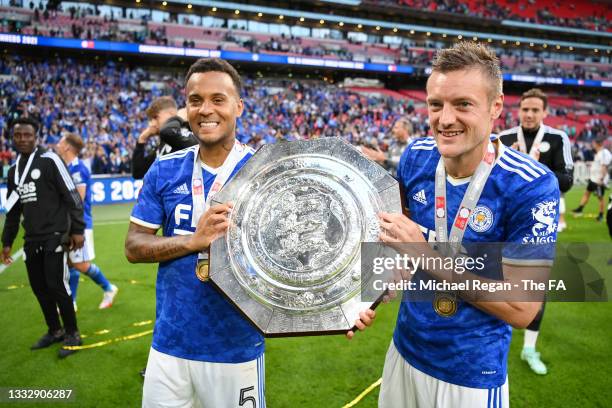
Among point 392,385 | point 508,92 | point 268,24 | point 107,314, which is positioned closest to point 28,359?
point 107,314

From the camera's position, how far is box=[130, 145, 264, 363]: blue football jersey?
1.84m

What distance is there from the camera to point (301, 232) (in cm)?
138

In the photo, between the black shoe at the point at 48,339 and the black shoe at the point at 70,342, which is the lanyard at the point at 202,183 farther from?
the black shoe at the point at 48,339

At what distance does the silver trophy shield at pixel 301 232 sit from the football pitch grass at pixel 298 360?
2191 millimetres

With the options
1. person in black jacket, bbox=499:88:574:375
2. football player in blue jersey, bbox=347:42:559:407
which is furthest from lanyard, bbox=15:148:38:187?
person in black jacket, bbox=499:88:574:375

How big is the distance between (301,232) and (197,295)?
0.71m

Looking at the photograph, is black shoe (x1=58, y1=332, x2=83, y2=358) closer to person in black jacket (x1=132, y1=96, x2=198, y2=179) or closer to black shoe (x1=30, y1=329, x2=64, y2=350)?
black shoe (x1=30, y1=329, x2=64, y2=350)

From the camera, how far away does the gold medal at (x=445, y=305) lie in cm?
155

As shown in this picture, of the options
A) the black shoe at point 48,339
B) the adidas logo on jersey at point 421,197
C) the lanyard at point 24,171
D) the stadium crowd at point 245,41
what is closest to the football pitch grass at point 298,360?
the black shoe at point 48,339

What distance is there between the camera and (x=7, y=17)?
2414 centimetres

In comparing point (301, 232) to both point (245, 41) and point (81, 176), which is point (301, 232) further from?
point (245, 41)

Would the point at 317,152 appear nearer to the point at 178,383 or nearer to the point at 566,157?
the point at 178,383

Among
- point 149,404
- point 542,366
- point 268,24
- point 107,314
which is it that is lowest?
point 107,314

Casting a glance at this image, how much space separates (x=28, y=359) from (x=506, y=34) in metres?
49.1
